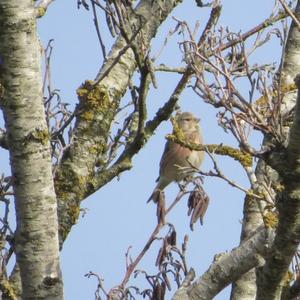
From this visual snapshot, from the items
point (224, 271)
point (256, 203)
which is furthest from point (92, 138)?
point (224, 271)

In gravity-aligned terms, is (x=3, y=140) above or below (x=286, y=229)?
above

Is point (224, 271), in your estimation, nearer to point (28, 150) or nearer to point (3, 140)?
point (28, 150)

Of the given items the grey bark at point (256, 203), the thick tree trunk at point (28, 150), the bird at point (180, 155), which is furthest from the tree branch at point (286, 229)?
the bird at point (180, 155)

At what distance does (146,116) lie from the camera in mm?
4383

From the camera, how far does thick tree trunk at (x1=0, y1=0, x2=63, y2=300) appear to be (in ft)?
9.60

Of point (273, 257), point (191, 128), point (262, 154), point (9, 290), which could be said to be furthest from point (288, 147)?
point (191, 128)

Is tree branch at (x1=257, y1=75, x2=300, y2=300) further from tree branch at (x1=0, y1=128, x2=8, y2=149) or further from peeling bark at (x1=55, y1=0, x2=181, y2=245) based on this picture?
tree branch at (x1=0, y1=128, x2=8, y2=149)

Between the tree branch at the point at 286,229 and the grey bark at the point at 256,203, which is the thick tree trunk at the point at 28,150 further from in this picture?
the grey bark at the point at 256,203

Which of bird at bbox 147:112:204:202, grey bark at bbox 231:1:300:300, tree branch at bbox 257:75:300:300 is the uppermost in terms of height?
bird at bbox 147:112:204:202

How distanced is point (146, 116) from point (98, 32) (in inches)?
20.0

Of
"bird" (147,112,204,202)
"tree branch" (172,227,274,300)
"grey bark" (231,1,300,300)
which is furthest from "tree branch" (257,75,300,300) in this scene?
"bird" (147,112,204,202)

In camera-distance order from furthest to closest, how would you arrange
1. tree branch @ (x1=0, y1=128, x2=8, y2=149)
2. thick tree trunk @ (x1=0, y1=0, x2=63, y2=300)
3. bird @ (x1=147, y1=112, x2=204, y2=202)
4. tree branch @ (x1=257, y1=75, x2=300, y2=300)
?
bird @ (x1=147, y1=112, x2=204, y2=202) → tree branch @ (x1=0, y1=128, x2=8, y2=149) → thick tree trunk @ (x1=0, y1=0, x2=63, y2=300) → tree branch @ (x1=257, y1=75, x2=300, y2=300)

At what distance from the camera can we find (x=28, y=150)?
2.96 meters

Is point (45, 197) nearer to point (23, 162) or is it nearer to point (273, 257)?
point (23, 162)
